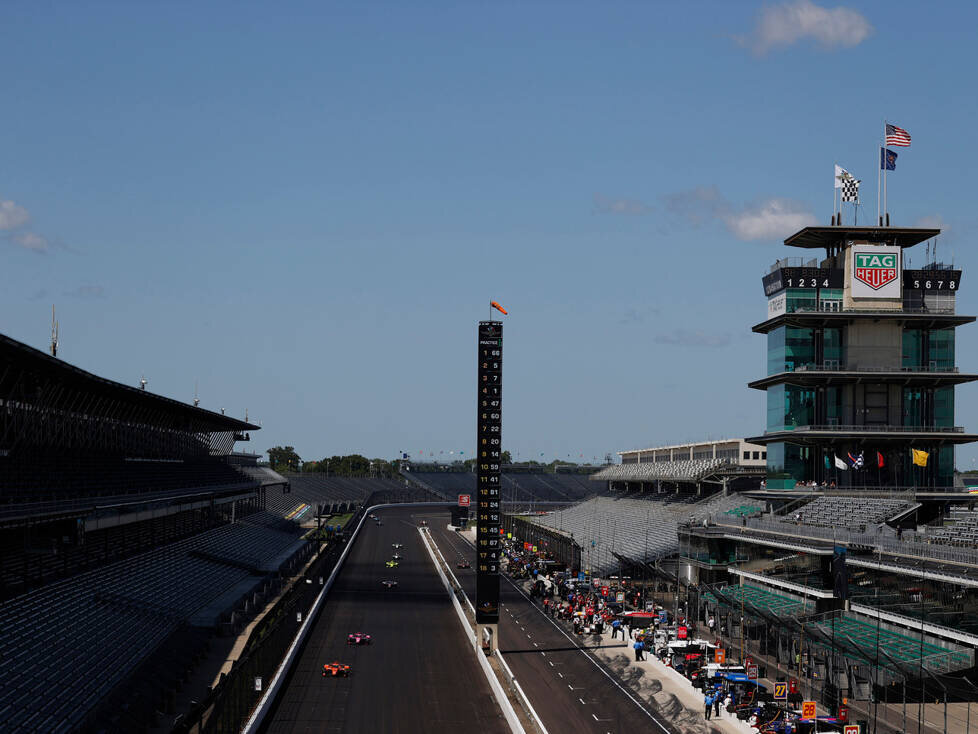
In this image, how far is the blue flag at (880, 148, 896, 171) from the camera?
3201 inches

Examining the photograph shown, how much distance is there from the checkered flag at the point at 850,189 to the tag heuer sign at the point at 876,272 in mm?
5275

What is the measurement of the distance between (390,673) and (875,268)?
49.7 metres

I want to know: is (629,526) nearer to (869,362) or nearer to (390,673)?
(869,362)

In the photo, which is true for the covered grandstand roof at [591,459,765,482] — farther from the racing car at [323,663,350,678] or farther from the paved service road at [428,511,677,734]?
the racing car at [323,663,350,678]

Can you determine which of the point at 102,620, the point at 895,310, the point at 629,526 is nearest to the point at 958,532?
the point at 895,310

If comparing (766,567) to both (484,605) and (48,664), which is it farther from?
(48,664)

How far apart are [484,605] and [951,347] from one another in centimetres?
4406

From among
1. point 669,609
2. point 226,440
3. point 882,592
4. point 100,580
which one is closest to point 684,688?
point 882,592

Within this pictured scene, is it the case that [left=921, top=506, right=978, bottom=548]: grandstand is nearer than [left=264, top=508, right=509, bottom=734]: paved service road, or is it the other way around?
[left=264, top=508, right=509, bottom=734]: paved service road

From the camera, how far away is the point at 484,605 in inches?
2420

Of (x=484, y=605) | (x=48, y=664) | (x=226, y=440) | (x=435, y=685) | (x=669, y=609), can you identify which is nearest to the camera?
(x=48, y=664)

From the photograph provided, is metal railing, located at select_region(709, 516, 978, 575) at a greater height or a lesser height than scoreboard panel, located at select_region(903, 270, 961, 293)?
lesser

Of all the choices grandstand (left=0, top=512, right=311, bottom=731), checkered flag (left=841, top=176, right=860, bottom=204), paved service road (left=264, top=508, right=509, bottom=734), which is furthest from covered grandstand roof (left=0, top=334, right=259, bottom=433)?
checkered flag (left=841, top=176, right=860, bottom=204)

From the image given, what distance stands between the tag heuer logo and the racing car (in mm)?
50110
